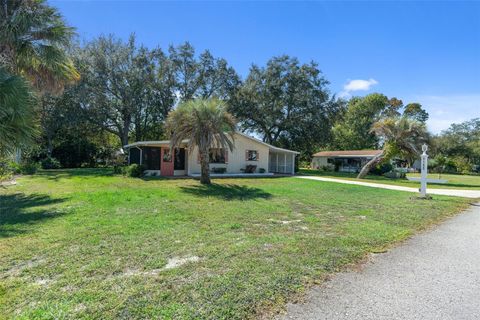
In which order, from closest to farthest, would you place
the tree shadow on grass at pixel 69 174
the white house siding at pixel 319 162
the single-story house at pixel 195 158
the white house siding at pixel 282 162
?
the tree shadow on grass at pixel 69 174 → the single-story house at pixel 195 158 → the white house siding at pixel 282 162 → the white house siding at pixel 319 162

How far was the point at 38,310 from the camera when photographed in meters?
2.82

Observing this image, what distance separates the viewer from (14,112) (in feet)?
11.9

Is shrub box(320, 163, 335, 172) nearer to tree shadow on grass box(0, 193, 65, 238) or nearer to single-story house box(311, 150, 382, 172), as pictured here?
single-story house box(311, 150, 382, 172)

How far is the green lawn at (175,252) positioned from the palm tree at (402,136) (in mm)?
14218

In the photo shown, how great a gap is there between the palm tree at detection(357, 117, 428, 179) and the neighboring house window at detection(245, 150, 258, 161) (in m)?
9.85

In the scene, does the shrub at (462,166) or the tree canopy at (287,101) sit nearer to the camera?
the tree canopy at (287,101)

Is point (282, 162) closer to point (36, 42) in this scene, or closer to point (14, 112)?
point (36, 42)

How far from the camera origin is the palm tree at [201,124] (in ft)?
46.8

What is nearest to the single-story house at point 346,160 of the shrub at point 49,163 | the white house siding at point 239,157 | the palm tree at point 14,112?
the white house siding at point 239,157

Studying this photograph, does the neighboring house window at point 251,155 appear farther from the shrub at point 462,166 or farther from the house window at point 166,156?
the shrub at point 462,166

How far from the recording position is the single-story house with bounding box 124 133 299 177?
1930 cm

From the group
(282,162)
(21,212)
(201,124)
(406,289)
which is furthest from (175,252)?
(282,162)

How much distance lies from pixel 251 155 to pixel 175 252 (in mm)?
18820

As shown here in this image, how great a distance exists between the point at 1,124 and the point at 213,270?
3269mm
